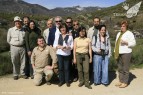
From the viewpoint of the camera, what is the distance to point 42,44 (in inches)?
381

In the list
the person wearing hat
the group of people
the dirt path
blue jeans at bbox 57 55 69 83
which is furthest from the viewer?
the person wearing hat

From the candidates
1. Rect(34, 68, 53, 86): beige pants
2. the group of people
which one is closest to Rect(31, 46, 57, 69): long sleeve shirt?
the group of people

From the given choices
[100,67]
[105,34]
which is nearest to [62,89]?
[100,67]

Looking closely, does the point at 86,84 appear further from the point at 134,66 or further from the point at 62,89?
the point at 134,66

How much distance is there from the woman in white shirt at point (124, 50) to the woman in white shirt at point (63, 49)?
55.1 inches

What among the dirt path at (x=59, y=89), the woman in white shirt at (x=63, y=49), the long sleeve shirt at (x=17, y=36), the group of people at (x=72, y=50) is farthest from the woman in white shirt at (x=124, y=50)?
the long sleeve shirt at (x=17, y=36)

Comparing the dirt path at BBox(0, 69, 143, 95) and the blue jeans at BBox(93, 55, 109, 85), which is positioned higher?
the blue jeans at BBox(93, 55, 109, 85)

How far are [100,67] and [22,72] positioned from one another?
2.46 m

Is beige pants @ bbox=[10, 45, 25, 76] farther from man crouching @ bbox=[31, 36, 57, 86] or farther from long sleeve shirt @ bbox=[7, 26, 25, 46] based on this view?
man crouching @ bbox=[31, 36, 57, 86]

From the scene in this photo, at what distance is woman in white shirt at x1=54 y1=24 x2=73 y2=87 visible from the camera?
9568mm

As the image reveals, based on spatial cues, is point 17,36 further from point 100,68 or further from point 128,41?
point 128,41

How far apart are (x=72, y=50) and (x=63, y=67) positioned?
1.85ft

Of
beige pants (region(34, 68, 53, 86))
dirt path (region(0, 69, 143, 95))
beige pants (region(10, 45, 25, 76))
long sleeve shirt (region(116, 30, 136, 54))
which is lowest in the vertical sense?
dirt path (region(0, 69, 143, 95))

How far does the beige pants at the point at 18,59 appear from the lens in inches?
402
